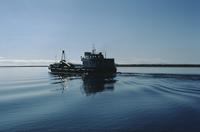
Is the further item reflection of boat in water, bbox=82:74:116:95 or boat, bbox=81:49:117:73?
boat, bbox=81:49:117:73

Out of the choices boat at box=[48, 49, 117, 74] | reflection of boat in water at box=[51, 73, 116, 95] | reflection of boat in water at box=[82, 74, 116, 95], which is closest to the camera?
reflection of boat in water at box=[82, 74, 116, 95]

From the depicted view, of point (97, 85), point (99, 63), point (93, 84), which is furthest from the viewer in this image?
point (99, 63)

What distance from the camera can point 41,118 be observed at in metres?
24.6

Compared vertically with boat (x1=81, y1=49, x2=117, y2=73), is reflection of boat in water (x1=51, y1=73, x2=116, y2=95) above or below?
below

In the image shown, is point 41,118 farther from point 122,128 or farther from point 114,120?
point 122,128

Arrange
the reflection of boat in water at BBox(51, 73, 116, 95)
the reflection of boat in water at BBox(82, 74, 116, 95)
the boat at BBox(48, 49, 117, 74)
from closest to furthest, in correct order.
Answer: the reflection of boat in water at BBox(82, 74, 116, 95) → the reflection of boat in water at BBox(51, 73, 116, 95) → the boat at BBox(48, 49, 117, 74)

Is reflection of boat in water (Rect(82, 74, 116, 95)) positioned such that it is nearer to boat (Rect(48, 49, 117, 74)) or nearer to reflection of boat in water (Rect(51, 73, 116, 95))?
reflection of boat in water (Rect(51, 73, 116, 95))

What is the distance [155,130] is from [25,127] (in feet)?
32.4

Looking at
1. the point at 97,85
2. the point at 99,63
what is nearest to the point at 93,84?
the point at 97,85

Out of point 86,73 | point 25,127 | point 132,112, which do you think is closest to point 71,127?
point 25,127

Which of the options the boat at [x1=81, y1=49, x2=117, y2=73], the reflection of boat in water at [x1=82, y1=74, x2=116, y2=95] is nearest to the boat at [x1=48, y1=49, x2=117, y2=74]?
the boat at [x1=81, y1=49, x2=117, y2=73]

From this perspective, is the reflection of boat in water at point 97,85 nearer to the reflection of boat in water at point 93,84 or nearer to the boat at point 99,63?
the reflection of boat in water at point 93,84

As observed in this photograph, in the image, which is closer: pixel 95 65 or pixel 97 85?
pixel 97 85

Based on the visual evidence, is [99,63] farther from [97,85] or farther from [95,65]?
[97,85]
